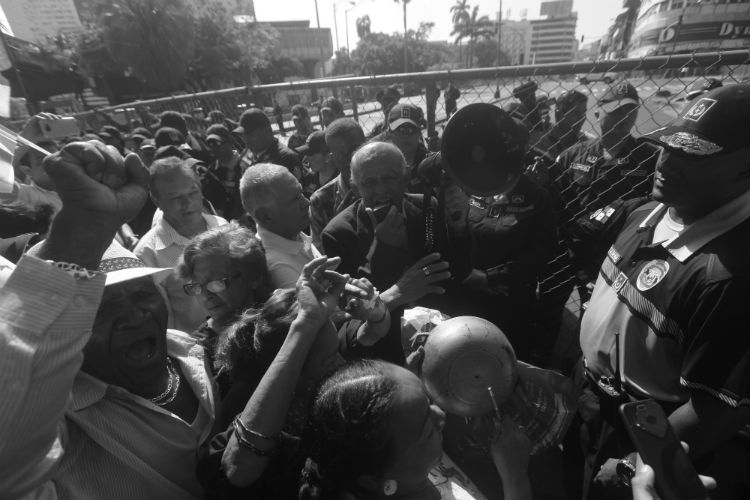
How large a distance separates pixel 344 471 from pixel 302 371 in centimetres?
39

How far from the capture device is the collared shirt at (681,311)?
4.55 ft

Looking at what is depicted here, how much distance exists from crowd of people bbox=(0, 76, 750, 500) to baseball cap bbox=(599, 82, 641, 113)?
0.85m

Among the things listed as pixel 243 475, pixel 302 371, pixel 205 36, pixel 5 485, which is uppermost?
pixel 205 36

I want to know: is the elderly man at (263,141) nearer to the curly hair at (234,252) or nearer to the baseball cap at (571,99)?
the curly hair at (234,252)

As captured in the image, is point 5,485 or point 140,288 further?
point 140,288

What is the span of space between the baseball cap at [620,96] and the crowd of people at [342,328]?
2.79ft

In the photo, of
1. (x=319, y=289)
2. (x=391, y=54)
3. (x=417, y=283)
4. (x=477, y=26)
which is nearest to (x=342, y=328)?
(x=417, y=283)

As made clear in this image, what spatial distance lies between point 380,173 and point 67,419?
1.79m

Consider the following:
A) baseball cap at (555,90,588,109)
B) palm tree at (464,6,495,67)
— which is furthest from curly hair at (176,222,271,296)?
palm tree at (464,6,495,67)

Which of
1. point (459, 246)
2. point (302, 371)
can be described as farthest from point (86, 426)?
point (459, 246)

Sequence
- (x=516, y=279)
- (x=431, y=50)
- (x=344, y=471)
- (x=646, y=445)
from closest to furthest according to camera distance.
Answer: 1. (x=344, y=471)
2. (x=646, y=445)
3. (x=516, y=279)
4. (x=431, y=50)

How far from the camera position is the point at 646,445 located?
117 centimetres

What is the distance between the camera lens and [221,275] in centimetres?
175

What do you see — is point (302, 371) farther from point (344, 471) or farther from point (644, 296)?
point (644, 296)
